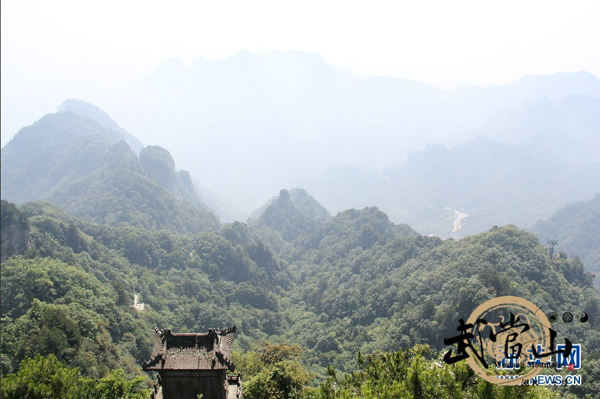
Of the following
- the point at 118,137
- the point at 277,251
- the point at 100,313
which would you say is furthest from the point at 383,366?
the point at 118,137

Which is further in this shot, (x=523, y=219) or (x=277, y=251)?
(x=523, y=219)

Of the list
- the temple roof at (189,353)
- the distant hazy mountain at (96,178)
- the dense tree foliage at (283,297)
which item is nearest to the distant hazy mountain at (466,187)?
the dense tree foliage at (283,297)

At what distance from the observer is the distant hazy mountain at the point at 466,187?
414ft

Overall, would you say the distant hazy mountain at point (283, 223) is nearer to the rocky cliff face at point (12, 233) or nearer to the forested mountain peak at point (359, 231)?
the forested mountain peak at point (359, 231)

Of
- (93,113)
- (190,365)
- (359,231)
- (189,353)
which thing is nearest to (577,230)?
(359,231)

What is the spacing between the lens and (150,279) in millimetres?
52594

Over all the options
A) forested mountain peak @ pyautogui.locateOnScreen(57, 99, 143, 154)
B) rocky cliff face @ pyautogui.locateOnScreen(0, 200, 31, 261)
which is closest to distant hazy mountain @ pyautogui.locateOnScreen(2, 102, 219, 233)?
forested mountain peak @ pyautogui.locateOnScreen(57, 99, 143, 154)

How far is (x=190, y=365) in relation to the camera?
13.9m

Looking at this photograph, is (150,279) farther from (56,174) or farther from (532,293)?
(56,174)

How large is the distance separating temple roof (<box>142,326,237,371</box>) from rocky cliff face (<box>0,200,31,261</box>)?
32.5 m

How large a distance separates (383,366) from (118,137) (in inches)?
5994

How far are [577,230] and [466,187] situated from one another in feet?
184

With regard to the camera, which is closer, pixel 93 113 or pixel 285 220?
pixel 285 220

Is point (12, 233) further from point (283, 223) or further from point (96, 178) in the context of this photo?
point (283, 223)
